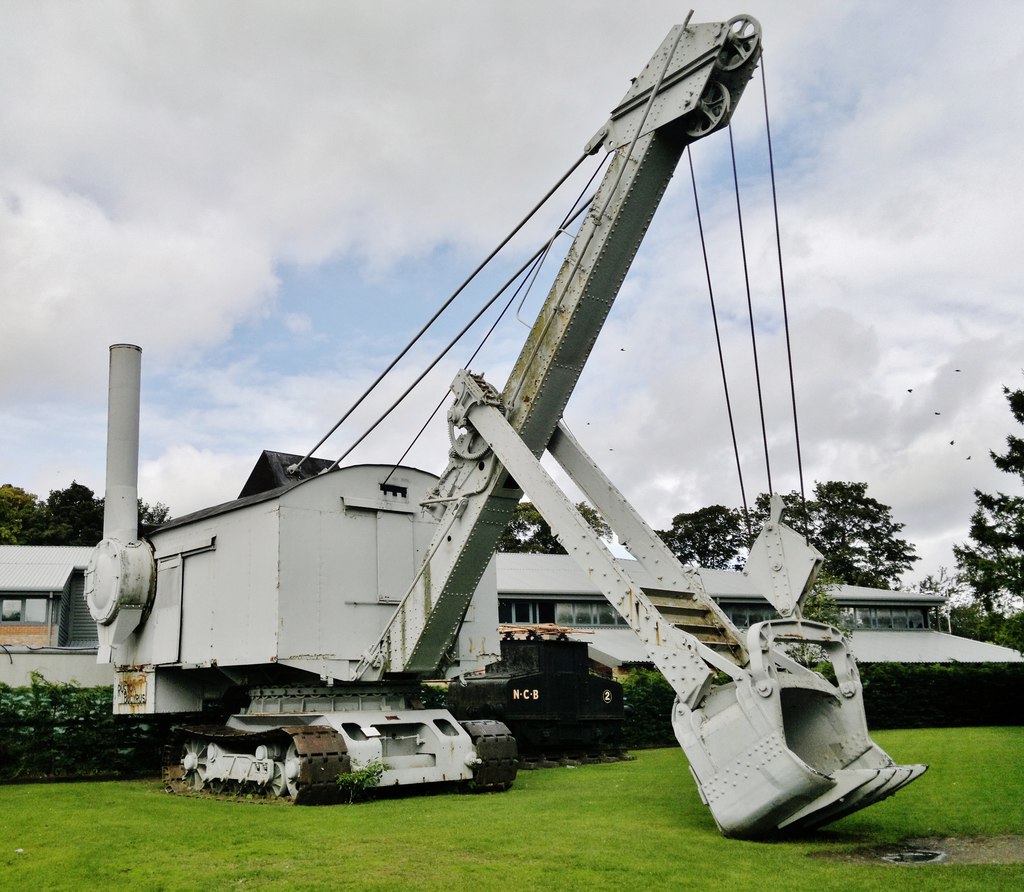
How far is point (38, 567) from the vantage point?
3641 centimetres

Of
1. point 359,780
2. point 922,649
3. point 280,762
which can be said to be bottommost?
point 359,780

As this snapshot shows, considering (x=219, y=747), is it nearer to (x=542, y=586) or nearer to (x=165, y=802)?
(x=165, y=802)

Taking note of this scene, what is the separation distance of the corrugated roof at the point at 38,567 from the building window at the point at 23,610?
52cm

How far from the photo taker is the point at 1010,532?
32.2 m

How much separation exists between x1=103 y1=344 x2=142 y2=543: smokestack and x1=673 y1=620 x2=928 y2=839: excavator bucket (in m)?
9.46

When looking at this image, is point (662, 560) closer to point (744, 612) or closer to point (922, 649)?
point (744, 612)

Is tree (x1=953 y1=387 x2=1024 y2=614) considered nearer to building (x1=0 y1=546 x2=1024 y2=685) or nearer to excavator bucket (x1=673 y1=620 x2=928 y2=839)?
building (x1=0 y1=546 x2=1024 y2=685)

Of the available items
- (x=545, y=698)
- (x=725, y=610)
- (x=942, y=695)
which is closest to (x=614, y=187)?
(x=545, y=698)

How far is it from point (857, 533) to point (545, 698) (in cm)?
4679

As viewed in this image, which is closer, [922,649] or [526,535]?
[922,649]

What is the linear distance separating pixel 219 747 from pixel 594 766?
7.11 m

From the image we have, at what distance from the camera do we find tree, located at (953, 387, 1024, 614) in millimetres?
30906

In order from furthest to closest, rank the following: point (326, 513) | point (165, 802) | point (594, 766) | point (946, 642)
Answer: point (946, 642), point (594, 766), point (326, 513), point (165, 802)

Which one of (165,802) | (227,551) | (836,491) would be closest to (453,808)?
(165,802)
